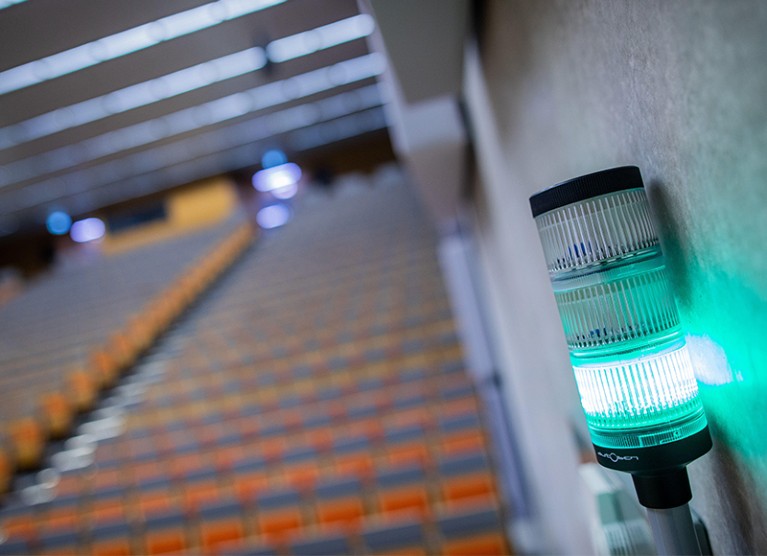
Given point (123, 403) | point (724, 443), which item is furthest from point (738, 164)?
point (123, 403)

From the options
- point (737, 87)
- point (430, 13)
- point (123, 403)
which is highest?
point (430, 13)

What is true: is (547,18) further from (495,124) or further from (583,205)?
(495,124)

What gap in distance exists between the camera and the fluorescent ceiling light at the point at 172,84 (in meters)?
3.22

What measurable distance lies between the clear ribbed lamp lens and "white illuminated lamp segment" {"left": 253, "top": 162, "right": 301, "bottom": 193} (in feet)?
20.9

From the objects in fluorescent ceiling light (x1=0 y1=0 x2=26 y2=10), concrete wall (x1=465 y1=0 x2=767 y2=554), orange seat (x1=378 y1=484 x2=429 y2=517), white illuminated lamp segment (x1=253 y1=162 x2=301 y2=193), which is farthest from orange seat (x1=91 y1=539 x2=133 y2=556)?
white illuminated lamp segment (x1=253 y1=162 x2=301 y2=193)

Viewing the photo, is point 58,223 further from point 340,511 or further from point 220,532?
point 340,511

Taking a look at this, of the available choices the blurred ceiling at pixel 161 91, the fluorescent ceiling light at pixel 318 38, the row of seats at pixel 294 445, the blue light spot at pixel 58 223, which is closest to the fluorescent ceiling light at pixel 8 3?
the blurred ceiling at pixel 161 91

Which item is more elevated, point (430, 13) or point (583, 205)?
point (430, 13)

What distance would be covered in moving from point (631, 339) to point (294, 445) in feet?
6.44

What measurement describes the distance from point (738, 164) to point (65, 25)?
1.81m

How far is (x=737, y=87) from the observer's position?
0.77 ft

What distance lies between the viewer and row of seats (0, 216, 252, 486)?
279cm

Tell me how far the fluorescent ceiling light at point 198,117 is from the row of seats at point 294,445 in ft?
5.03

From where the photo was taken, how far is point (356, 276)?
379 cm
